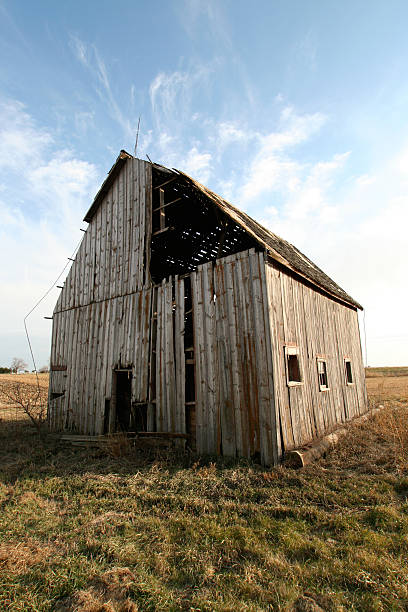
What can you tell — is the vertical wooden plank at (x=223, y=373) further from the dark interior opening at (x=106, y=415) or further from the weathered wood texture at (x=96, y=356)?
the dark interior opening at (x=106, y=415)

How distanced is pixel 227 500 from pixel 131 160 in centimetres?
1072

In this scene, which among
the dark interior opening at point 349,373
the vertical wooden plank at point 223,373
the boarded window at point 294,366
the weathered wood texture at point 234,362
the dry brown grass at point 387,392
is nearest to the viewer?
the weathered wood texture at point 234,362

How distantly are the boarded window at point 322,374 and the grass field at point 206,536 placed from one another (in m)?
2.88

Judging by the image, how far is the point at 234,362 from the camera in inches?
309

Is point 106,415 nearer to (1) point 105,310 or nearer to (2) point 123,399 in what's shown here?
(2) point 123,399

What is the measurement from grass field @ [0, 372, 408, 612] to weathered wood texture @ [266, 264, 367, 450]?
119cm

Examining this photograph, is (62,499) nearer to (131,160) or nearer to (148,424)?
(148,424)

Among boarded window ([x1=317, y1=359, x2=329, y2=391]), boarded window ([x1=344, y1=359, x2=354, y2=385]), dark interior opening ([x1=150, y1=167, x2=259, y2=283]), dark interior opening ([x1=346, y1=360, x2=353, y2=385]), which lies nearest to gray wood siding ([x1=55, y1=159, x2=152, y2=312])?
dark interior opening ([x1=150, y1=167, x2=259, y2=283])

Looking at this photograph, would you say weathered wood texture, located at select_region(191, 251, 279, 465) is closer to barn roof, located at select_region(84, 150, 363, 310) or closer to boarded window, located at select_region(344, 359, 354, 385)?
barn roof, located at select_region(84, 150, 363, 310)

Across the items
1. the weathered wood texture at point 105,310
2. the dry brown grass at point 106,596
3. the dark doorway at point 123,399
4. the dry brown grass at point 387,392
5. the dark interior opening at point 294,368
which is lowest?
the dry brown grass at point 106,596

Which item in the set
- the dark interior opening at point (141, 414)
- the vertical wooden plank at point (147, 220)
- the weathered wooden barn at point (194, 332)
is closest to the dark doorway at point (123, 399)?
the weathered wooden barn at point (194, 332)

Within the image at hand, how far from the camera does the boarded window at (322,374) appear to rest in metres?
10.1

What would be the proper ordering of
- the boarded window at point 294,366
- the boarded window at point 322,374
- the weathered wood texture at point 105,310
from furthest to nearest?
the weathered wood texture at point 105,310, the boarded window at point 322,374, the boarded window at point 294,366

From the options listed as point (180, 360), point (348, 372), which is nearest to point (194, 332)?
point (180, 360)
